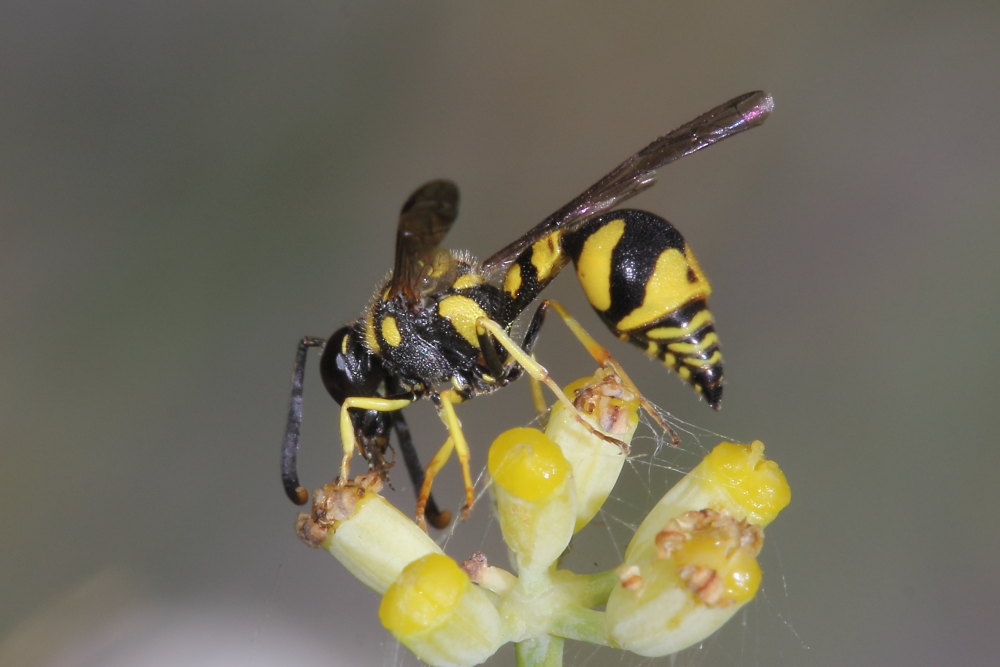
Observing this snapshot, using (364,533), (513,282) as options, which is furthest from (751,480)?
(513,282)

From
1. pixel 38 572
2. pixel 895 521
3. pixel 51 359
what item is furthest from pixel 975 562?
pixel 51 359

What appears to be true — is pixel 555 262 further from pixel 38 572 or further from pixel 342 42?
pixel 342 42

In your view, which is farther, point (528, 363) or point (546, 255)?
point (546, 255)

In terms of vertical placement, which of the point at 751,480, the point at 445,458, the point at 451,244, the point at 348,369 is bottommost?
the point at 451,244

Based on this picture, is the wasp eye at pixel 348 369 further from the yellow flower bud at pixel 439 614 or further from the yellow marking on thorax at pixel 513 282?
the yellow flower bud at pixel 439 614

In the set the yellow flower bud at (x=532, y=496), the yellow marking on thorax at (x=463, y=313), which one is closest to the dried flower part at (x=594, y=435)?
the yellow flower bud at (x=532, y=496)

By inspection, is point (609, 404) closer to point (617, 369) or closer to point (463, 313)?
point (617, 369)
